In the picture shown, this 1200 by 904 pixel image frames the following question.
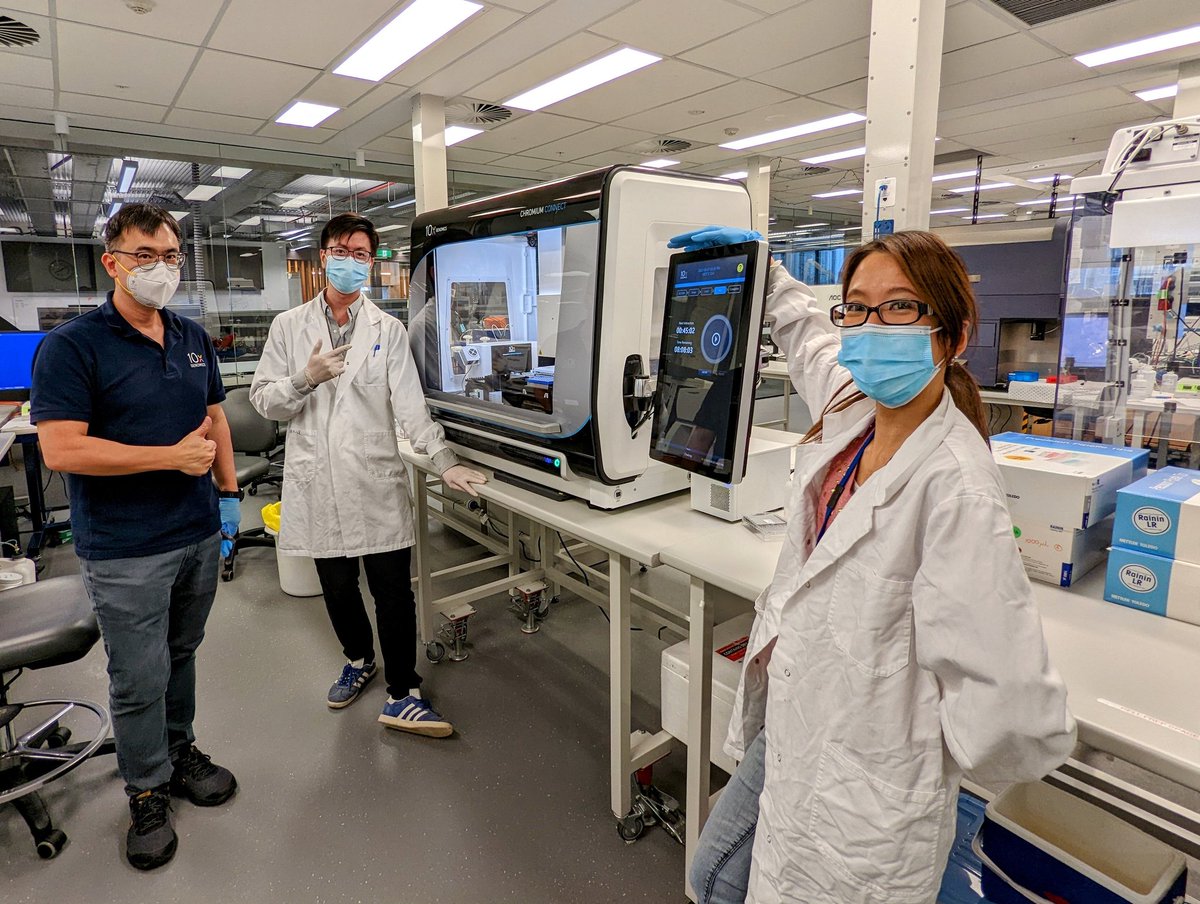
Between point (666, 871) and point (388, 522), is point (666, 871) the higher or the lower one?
the lower one

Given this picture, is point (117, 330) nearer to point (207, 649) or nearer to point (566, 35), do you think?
point (207, 649)

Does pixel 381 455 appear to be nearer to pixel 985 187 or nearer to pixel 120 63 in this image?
pixel 120 63

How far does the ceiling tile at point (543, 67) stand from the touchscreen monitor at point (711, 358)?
2.77 meters

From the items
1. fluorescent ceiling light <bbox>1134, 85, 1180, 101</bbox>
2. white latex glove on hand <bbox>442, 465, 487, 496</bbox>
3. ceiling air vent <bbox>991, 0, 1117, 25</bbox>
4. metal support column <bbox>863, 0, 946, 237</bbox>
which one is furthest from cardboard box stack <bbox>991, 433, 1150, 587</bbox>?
fluorescent ceiling light <bbox>1134, 85, 1180, 101</bbox>

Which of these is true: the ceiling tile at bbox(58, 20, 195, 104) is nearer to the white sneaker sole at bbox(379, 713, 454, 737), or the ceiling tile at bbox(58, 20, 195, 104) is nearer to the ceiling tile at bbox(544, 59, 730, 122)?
the ceiling tile at bbox(544, 59, 730, 122)

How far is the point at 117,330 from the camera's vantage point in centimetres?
163

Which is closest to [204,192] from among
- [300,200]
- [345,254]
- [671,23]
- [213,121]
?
[300,200]

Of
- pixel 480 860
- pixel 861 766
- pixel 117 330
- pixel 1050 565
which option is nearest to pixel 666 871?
pixel 480 860

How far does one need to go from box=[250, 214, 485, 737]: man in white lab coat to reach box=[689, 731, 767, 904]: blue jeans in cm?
118

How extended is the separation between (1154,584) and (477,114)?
510cm

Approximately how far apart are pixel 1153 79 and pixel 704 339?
491cm

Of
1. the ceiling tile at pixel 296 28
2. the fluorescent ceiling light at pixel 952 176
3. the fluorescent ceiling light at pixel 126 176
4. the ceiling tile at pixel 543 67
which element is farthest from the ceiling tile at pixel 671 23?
the fluorescent ceiling light at pixel 952 176

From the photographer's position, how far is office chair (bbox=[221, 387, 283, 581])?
371 cm

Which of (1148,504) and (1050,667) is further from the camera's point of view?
(1148,504)
